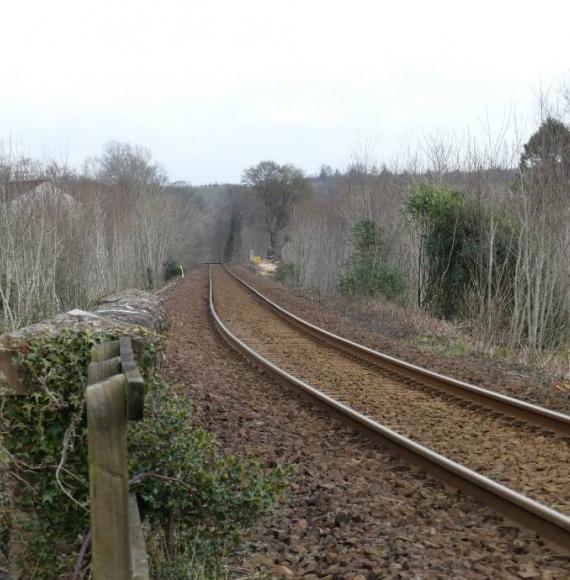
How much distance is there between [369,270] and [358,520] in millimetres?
20487

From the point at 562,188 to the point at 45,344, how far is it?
44.9 ft

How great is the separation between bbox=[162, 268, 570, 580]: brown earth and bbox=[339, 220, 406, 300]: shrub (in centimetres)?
1648

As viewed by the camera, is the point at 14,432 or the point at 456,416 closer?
the point at 14,432

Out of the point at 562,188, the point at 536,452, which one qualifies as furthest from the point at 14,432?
the point at 562,188

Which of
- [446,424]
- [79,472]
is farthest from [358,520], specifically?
[446,424]

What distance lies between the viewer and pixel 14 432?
11.1 feet

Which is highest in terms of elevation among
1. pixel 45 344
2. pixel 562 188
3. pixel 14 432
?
pixel 562 188

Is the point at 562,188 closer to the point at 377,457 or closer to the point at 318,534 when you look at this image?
the point at 377,457

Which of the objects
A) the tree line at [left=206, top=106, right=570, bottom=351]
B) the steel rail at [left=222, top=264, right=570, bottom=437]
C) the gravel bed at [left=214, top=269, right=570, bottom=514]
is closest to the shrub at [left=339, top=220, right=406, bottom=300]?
the tree line at [left=206, top=106, right=570, bottom=351]

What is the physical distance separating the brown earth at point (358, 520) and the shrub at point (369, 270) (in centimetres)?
1648

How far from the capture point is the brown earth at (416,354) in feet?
30.0

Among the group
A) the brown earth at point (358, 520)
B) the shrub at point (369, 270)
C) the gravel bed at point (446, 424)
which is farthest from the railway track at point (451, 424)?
the shrub at point (369, 270)

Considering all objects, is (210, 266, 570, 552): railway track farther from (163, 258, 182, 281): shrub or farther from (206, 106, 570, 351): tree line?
(163, 258, 182, 281): shrub

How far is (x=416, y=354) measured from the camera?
41.4ft
